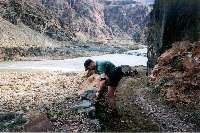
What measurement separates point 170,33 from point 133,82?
10.8 feet

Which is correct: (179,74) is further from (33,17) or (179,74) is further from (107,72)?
(33,17)

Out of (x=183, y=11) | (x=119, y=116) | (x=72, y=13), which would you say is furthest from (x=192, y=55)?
(x=72, y=13)

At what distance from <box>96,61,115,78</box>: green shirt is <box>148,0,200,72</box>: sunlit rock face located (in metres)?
7.77

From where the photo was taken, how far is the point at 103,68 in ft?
37.3

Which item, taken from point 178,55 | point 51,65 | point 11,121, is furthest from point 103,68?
point 51,65

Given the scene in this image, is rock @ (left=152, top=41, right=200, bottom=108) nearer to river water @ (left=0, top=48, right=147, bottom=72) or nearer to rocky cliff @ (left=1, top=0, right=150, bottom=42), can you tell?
river water @ (left=0, top=48, right=147, bottom=72)

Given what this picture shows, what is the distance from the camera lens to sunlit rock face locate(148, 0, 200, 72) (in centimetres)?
1912

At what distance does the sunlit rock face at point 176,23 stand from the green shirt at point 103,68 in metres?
7.77

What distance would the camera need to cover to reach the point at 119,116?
12703 mm

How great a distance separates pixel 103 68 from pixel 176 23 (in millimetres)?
10233

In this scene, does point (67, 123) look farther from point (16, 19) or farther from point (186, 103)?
point (16, 19)

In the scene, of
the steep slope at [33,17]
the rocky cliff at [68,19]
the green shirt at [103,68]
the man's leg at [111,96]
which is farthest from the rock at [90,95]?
the rocky cliff at [68,19]

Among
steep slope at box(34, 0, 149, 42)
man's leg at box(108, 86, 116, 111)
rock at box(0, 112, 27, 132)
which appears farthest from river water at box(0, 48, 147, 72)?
steep slope at box(34, 0, 149, 42)

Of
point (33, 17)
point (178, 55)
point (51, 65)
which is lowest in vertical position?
point (51, 65)
